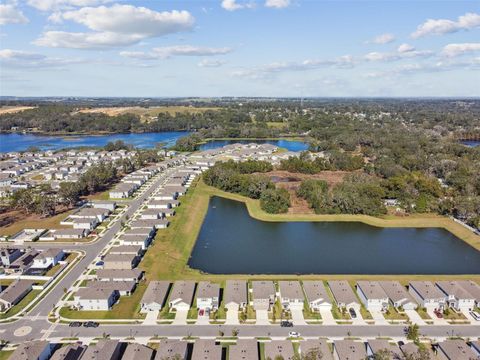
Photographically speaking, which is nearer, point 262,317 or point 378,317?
point 262,317

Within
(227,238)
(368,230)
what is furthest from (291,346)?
(368,230)

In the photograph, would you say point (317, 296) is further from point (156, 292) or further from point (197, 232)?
point (197, 232)

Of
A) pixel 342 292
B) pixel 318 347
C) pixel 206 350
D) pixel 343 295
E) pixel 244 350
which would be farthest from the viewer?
pixel 342 292

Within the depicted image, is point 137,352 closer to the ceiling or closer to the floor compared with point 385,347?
closer to the ceiling

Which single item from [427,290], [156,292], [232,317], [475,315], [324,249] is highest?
[156,292]

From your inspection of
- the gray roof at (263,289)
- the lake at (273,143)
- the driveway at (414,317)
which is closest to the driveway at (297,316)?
the gray roof at (263,289)

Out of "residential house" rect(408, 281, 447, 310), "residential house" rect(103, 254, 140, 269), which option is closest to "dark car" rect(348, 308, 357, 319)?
"residential house" rect(408, 281, 447, 310)

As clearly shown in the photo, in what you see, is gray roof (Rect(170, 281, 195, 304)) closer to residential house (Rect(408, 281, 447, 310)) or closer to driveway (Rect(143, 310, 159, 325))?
driveway (Rect(143, 310, 159, 325))

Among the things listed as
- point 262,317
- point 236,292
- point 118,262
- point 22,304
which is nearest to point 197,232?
point 118,262
